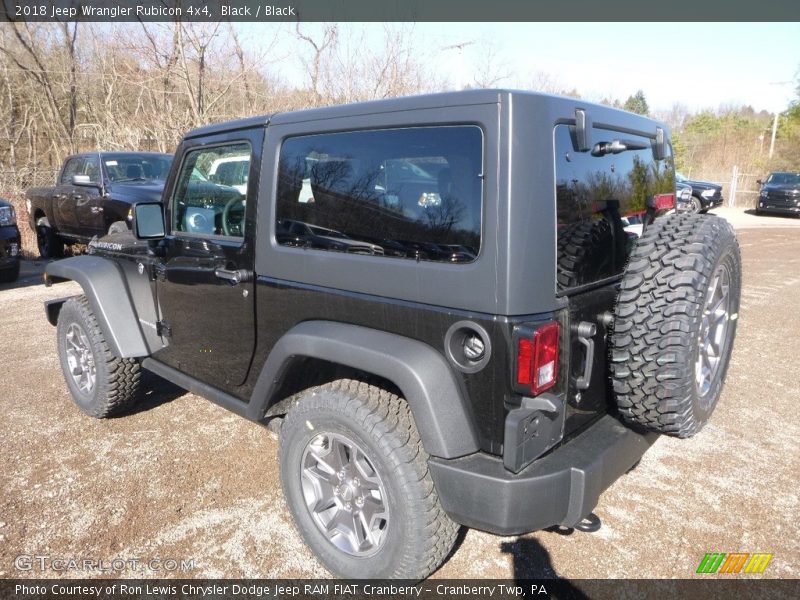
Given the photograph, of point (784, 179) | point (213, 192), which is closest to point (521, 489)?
point (213, 192)

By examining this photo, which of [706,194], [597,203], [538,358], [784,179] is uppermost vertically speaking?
[597,203]

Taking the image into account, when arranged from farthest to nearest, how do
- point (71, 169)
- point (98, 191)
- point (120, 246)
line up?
point (71, 169) < point (98, 191) < point (120, 246)

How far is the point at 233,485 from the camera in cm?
302

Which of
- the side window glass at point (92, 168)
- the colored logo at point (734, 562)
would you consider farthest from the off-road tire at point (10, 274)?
the colored logo at point (734, 562)

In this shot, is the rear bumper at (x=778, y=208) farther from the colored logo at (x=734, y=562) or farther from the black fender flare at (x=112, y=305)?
the black fender flare at (x=112, y=305)

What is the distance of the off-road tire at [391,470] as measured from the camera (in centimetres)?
204

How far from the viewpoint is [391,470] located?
205cm

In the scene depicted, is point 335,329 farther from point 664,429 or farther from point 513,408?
point 664,429

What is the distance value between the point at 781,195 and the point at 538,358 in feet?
70.6

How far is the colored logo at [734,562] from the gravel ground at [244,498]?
0.03 meters

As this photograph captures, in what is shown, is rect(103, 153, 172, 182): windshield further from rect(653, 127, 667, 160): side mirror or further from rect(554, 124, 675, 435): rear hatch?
rect(554, 124, 675, 435): rear hatch

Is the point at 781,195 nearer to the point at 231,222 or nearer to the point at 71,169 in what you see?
the point at 71,169

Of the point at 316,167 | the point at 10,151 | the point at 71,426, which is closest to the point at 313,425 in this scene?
the point at 316,167

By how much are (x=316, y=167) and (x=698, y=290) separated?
1.57m
